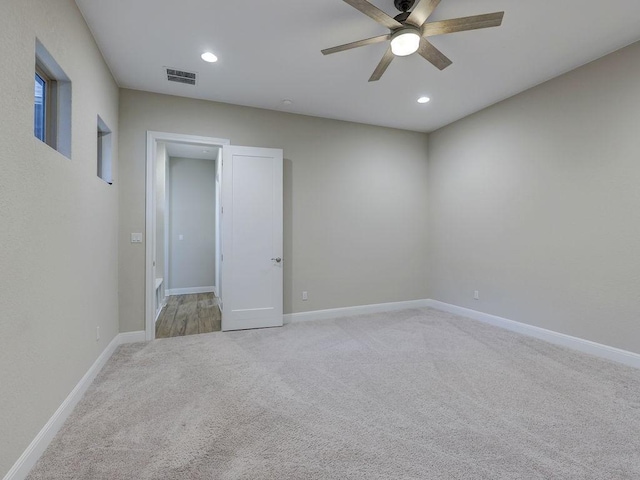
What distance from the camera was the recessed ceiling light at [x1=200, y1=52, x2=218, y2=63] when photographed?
2941mm

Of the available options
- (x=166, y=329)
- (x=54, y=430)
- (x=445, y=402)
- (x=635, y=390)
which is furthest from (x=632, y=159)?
(x=166, y=329)

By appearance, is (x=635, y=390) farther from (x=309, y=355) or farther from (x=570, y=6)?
(x=570, y=6)

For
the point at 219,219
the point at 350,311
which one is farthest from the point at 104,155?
the point at 350,311

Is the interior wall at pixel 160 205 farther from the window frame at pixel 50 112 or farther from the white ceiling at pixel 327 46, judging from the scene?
the window frame at pixel 50 112

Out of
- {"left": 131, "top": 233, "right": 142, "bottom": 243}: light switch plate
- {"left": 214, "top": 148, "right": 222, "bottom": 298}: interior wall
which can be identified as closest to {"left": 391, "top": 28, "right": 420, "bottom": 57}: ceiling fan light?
{"left": 214, "top": 148, "right": 222, "bottom": 298}: interior wall

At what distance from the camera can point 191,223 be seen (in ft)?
22.4

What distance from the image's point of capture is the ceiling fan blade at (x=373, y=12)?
1898 mm

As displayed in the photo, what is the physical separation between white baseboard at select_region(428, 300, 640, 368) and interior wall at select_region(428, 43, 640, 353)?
0.06 metres

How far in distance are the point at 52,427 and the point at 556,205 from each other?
15.7ft

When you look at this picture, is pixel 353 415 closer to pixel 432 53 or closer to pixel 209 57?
pixel 432 53

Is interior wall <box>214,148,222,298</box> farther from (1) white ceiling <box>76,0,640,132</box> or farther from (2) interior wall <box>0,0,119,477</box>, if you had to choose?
(2) interior wall <box>0,0,119,477</box>

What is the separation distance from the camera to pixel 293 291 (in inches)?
173

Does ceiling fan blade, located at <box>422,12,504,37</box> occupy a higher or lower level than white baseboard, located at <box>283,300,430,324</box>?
higher

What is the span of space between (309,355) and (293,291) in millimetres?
1325
